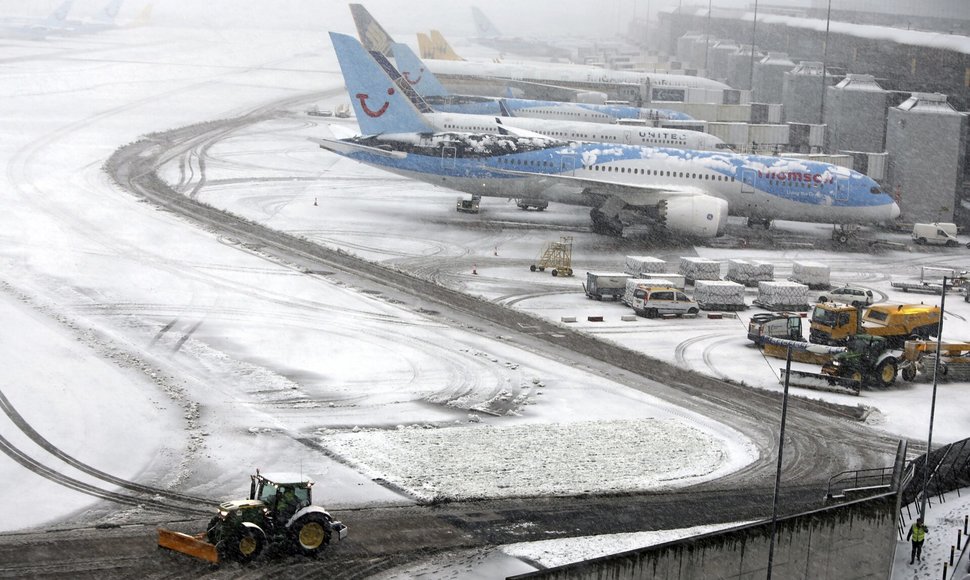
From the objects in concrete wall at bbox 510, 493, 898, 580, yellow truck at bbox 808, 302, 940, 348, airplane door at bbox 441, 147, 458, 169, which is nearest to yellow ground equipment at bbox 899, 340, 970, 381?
yellow truck at bbox 808, 302, 940, 348

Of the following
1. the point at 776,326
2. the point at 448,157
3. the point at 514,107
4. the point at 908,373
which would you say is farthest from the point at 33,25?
the point at 908,373

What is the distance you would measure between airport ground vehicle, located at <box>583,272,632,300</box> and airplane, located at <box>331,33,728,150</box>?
58.6 ft

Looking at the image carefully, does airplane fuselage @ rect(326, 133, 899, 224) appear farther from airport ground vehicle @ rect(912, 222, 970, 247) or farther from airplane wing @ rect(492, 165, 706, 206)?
airport ground vehicle @ rect(912, 222, 970, 247)

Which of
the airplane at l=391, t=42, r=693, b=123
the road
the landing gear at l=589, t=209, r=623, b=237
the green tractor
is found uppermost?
the airplane at l=391, t=42, r=693, b=123

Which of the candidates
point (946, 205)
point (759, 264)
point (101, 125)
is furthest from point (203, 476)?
point (101, 125)

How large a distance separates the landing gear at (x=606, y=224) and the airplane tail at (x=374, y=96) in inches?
366

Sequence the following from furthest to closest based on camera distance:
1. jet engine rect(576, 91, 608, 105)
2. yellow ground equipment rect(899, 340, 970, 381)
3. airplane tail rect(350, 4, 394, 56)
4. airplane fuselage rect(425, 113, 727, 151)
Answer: jet engine rect(576, 91, 608, 105), airplane tail rect(350, 4, 394, 56), airplane fuselage rect(425, 113, 727, 151), yellow ground equipment rect(899, 340, 970, 381)

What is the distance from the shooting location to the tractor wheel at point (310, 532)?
68.7ft

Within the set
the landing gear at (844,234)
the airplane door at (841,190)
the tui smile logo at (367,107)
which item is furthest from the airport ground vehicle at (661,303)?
the tui smile logo at (367,107)

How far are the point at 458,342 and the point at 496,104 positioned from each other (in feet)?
182

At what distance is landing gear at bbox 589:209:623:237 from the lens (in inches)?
2173

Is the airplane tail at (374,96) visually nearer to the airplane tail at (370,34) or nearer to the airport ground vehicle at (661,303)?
the airport ground vehicle at (661,303)

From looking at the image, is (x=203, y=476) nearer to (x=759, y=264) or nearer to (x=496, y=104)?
(x=759, y=264)

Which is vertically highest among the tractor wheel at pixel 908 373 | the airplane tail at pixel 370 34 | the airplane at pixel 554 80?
the airplane tail at pixel 370 34
